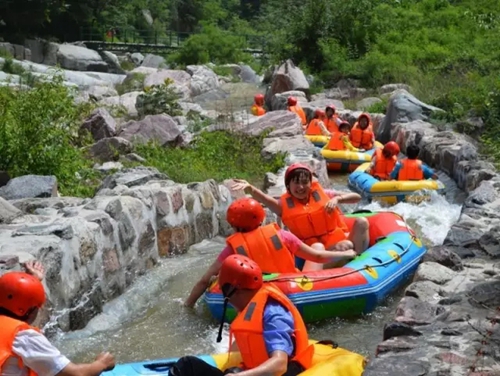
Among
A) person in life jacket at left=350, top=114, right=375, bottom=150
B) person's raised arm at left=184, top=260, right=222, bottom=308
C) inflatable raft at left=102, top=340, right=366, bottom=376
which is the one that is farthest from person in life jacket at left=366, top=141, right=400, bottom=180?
inflatable raft at left=102, top=340, right=366, bottom=376

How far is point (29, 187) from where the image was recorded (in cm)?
891

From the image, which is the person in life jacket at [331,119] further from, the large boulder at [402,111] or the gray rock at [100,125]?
the gray rock at [100,125]

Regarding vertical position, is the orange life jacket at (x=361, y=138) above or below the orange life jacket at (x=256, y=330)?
below

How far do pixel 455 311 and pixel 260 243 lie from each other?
1.70m

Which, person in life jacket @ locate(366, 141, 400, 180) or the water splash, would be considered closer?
the water splash

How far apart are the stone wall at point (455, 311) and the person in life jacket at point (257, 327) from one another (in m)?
0.53

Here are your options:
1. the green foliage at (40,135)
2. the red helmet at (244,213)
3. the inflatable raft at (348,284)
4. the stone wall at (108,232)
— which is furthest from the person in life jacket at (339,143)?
the red helmet at (244,213)

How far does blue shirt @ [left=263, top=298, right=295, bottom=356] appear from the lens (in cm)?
415

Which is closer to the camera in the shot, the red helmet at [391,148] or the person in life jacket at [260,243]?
the person in life jacket at [260,243]

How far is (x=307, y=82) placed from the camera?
81.4ft

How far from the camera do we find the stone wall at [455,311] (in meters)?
4.57

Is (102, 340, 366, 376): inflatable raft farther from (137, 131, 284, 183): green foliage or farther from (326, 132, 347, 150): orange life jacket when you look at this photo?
(326, 132, 347, 150): orange life jacket

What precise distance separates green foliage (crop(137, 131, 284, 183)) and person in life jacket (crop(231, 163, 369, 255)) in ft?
12.2

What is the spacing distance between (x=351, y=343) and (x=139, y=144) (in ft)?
24.5
